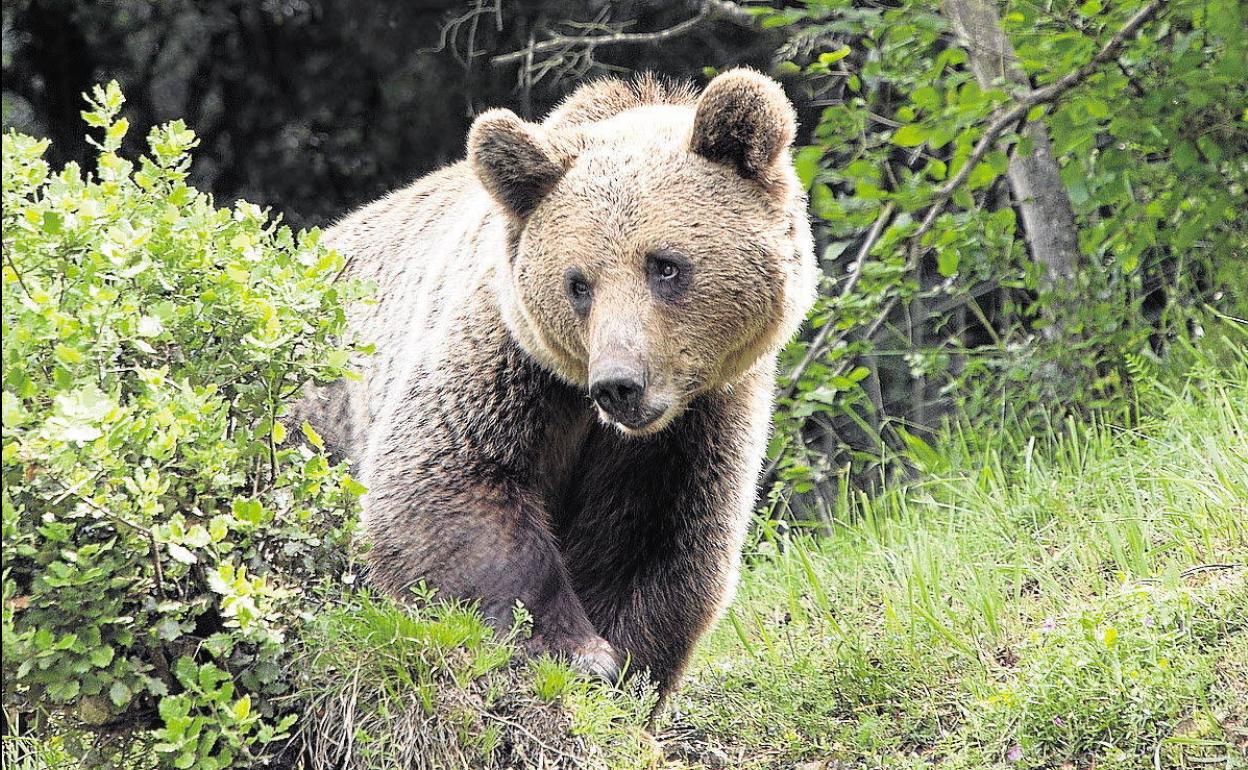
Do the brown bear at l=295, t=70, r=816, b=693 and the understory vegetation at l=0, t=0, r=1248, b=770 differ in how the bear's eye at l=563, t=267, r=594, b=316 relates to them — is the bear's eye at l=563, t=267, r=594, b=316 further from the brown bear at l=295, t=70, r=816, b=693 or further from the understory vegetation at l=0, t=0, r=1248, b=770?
the understory vegetation at l=0, t=0, r=1248, b=770

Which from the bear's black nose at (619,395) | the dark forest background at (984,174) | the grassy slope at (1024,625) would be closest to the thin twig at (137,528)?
the bear's black nose at (619,395)

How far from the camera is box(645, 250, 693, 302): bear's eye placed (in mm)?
3814

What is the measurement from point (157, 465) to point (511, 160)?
1.44 metres

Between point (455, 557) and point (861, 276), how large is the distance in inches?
109

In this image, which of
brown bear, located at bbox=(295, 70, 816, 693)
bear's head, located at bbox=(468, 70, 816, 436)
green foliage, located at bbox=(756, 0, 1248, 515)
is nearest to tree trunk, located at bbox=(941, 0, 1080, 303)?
green foliage, located at bbox=(756, 0, 1248, 515)

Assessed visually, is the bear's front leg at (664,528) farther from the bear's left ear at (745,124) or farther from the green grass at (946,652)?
the bear's left ear at (745,124)

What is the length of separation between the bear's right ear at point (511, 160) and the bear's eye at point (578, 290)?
32cm

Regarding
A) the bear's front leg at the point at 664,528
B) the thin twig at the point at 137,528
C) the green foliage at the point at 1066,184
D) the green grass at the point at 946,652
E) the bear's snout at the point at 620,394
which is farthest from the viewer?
the green foliage at the point at 1066,184

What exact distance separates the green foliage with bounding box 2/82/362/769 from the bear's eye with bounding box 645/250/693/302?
81 cm

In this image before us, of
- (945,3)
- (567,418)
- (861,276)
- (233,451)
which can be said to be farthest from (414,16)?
(233,451)

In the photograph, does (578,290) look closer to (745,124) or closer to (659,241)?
(659,241)

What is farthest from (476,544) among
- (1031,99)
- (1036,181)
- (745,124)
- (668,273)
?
(1036,181)

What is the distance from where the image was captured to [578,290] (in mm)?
3871

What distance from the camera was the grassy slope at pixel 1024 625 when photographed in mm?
3424
